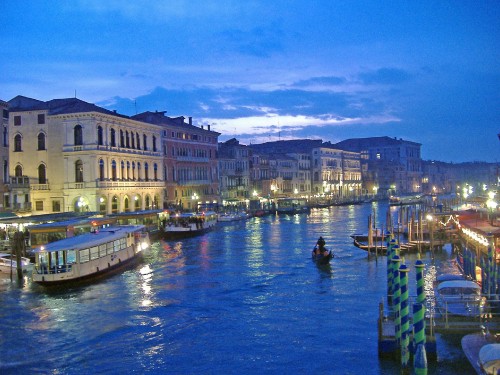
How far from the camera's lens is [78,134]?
35.9 metres

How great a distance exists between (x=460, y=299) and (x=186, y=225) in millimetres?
25662

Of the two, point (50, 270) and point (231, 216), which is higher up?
point (231, 216)

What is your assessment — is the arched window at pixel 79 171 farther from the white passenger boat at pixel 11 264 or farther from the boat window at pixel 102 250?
the boat window at pixel 102 250

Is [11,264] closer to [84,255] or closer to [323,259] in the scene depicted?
[84,255]

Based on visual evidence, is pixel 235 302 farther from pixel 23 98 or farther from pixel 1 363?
pixel 23 98

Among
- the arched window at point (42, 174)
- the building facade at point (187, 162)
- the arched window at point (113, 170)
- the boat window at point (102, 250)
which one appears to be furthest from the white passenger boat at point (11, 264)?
the building facade at point (187, 162)

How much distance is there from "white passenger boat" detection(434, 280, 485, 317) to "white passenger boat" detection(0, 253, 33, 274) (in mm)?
14647

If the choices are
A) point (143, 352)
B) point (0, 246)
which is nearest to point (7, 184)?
point (0, 246)

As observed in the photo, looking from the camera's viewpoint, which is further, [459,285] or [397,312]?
[459,285]

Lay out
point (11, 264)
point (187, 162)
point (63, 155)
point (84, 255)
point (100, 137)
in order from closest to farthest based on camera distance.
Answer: point (84, 255) < point (11, 264) < point (63, 155) < point (100, 137) < point (187, 162)

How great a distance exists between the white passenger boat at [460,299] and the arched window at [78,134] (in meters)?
26.9

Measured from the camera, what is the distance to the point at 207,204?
53.2 metres

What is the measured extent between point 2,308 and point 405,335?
37.1ft

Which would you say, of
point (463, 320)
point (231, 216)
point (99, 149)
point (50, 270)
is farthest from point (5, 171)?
point (463, 320)
